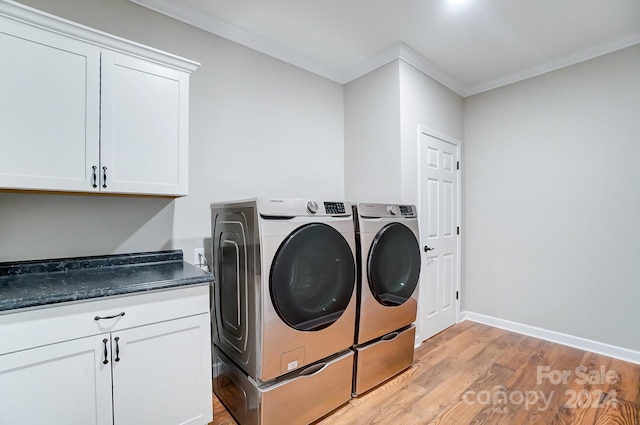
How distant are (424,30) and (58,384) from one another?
9.90ft

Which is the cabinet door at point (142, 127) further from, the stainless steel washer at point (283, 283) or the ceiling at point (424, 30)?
the ceiling at point (424, 30)

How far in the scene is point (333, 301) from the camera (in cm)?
179

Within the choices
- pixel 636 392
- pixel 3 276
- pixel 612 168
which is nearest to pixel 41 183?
pixel 3 276

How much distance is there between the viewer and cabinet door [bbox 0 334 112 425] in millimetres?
1104

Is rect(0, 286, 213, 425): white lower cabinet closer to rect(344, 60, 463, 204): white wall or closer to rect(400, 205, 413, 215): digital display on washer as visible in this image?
rect(400, 205, 413, 215): digital display on washer

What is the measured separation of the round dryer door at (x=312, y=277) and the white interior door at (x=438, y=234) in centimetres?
124

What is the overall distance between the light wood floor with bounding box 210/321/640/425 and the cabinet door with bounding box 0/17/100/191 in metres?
1.62

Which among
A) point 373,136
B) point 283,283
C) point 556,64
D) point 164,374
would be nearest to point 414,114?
point 373,136

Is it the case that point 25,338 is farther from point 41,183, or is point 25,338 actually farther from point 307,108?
point 307,108

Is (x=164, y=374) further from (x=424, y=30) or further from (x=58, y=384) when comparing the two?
(x=424, y=30)

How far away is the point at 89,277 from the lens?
153 cm

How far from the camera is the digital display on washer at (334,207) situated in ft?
5.86

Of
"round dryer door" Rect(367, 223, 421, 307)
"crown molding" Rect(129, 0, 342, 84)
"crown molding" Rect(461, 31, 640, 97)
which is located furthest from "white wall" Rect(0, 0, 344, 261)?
"crown molding" Rect(461, 31, 640, 97)

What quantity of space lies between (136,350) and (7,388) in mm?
406
